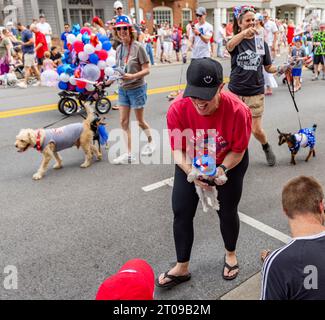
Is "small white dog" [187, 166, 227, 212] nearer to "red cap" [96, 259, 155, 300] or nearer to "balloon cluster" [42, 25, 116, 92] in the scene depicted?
"red cap" [96, 259, 155, 300]

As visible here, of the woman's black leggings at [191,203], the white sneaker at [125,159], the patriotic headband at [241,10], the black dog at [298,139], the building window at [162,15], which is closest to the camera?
the woman's black leggings at [191,203]

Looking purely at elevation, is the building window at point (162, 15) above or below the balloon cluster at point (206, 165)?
above

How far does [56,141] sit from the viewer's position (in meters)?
5.12

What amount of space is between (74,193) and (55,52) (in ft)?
36.2

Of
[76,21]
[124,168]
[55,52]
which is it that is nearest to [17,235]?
[124,168]

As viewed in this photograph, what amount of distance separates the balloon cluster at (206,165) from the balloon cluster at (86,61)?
4.78 meters

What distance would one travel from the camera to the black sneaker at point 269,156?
5254mm

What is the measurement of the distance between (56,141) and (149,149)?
60.9 inches

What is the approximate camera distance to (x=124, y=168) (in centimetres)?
546

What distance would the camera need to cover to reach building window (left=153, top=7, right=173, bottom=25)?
30.5 meters

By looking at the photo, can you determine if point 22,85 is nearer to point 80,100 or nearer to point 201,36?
point 80,100

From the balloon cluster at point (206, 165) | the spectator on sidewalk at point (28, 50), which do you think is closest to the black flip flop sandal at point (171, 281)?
the balloon cluster at point (206, 165)

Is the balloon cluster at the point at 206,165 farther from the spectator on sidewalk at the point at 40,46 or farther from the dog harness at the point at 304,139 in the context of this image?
the spectator on sidewalk at the point at 40,46
